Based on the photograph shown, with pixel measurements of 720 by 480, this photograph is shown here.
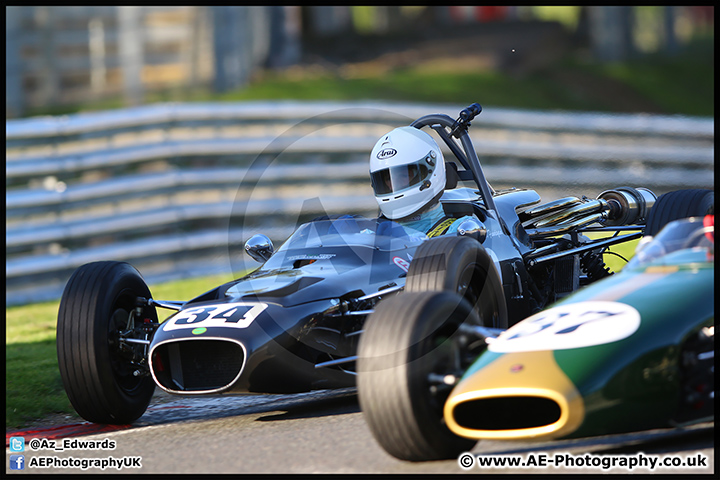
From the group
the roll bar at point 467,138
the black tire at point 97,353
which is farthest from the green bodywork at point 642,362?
the roll bar at point 467,138

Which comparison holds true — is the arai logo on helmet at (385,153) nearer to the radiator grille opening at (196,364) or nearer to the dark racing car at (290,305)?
the dark racing car at (290,305)

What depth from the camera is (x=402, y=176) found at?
245 inches

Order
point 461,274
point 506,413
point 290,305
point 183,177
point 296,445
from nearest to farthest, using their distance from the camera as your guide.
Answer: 1. point 506,413
2. point 296,445
3. point 461,274
4. point 290,305
5. point 183,177

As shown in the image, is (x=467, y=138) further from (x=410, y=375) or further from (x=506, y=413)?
(x=410, y=375)

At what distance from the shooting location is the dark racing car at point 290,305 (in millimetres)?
4938

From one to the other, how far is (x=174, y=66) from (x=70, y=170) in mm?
7592

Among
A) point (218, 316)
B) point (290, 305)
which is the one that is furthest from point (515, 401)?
point (218, 316)

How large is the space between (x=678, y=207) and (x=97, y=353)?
380cm

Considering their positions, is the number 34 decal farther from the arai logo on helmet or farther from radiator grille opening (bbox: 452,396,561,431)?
the arai logo on helmet

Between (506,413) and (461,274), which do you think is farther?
(461,274)

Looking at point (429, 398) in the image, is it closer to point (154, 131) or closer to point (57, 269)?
point (57, 269)

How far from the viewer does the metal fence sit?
10.6 meters

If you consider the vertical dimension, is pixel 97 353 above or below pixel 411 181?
below

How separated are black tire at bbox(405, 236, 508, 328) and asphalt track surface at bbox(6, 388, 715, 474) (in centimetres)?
78
